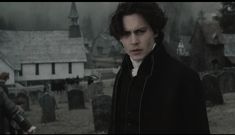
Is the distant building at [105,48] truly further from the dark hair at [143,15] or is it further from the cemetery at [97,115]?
the dark hair at [143,15]

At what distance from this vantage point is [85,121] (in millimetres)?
18172

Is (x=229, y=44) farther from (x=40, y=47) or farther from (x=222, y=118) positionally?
(x=222, y=118)

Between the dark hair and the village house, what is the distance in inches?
1884

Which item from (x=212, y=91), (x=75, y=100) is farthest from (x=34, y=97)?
(x=212, y=91)

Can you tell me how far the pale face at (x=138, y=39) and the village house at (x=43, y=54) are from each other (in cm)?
4801

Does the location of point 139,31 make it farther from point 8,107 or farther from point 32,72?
point 32,72

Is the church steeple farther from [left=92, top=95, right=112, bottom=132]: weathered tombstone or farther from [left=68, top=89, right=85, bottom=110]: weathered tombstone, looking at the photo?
[left=92, top=95, right=112, bottom=132]: weathered tombstone

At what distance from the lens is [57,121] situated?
62.3ft

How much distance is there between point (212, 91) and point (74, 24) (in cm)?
4204

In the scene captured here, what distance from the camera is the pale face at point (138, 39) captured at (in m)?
3.46

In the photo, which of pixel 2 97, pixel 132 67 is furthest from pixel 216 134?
pixel 132 67

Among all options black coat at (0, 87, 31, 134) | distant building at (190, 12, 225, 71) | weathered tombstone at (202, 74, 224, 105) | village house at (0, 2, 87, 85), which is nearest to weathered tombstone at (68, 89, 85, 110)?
weathered tombstone at (202, 74, 224, 105)

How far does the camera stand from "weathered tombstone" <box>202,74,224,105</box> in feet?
61.0

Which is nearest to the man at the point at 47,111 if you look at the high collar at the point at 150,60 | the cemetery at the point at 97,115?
the cemetery at the point at 97,115
